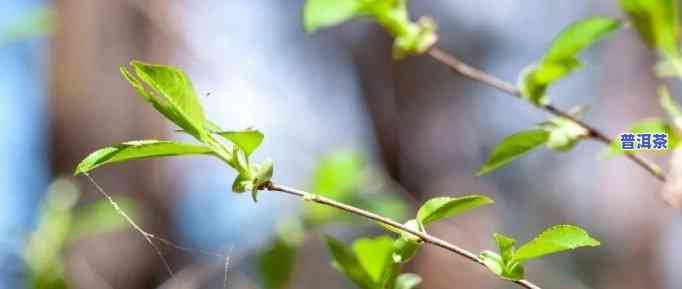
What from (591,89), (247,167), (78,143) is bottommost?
(591,89)

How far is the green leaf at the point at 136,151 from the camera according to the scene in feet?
1.01

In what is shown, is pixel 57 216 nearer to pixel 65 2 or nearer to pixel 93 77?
pixel 93 77

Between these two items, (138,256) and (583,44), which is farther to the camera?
(138,256)

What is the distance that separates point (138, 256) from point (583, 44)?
1088 mm

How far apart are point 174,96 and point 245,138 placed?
0.03m

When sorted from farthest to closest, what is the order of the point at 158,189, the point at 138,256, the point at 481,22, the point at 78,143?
the point at 481,22
the point at 158,189
the point at 78,143
the point at 138,256

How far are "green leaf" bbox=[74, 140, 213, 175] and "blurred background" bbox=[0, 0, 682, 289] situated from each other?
13.6 inches

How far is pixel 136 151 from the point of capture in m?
0.32

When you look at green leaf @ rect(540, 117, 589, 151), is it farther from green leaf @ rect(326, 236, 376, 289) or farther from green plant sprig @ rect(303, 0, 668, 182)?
green leaf @ rect(326, 236, 376, 289)

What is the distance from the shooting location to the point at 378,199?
89cm

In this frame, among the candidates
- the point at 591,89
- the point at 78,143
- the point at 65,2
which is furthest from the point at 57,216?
the point at 591,89

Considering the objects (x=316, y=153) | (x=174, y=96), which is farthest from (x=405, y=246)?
(x=316, y=153)

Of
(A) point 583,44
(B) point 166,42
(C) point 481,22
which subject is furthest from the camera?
(C) point 481,22

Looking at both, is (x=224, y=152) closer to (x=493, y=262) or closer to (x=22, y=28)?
(x=493, y=262)
